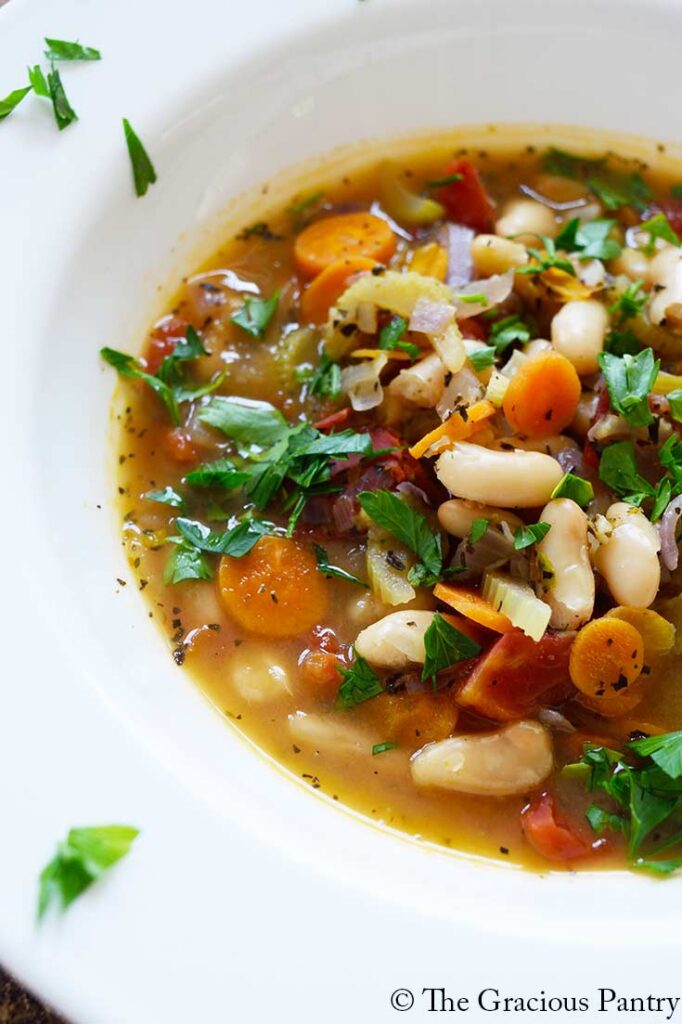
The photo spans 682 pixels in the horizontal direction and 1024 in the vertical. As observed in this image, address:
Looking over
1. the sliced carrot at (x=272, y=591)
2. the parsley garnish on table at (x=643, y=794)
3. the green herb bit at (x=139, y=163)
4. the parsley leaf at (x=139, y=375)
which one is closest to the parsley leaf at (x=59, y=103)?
the green herb bit at (x=139, y=163)

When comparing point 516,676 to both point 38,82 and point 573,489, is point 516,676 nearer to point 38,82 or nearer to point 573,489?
point 573,489

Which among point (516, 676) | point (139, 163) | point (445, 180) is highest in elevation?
point (139, 163)

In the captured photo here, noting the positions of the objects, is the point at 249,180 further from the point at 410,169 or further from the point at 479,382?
the point at 479,382

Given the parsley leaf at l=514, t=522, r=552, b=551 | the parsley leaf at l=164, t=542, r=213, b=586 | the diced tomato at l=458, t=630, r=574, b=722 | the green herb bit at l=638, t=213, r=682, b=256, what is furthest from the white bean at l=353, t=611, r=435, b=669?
the green herb bit at l=638, t=213, r=682, b=256

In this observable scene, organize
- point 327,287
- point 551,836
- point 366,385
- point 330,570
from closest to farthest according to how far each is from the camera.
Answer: point 551,836 < point 330,570 < point 366,385 < point 327,287

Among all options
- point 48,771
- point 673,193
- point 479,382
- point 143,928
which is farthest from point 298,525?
point 673,193

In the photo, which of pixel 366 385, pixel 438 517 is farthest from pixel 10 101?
pixel 438 517
